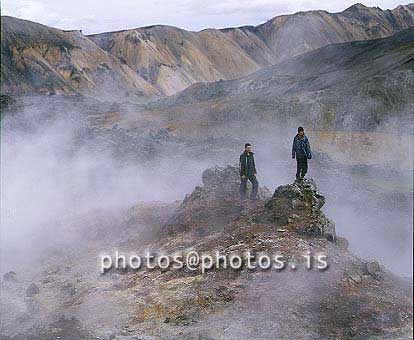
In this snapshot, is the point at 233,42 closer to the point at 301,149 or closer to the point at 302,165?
the point at 302,165

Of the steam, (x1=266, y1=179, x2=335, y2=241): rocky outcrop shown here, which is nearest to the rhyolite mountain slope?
(x1=266, y1=179, x2=335, y2=241): rocky outcrop

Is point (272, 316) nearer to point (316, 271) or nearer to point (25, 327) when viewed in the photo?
point (316, 271)

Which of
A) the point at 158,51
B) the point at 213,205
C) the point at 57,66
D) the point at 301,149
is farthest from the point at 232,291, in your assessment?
the point at 158,51

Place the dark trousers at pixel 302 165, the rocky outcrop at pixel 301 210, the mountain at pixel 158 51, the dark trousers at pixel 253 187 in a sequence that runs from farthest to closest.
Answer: the mountain at pixel 158 51, the dark trousers at pixel 253 187, the dark trousers at pixel 302 165, the rocky outcrop at pixel 301 210

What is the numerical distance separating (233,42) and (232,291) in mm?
83059

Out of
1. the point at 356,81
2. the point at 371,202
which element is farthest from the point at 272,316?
the point at 356,81

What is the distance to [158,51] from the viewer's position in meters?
75.9

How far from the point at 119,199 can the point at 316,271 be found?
28.7 feet

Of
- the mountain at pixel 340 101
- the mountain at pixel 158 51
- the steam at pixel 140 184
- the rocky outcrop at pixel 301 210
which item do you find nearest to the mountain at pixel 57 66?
the mountain at pixel 158 51

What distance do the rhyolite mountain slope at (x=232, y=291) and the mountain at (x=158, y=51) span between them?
48558 millimetres

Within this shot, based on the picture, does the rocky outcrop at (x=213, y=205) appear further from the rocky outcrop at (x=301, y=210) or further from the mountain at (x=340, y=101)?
the mountain at (x=340, y=101)

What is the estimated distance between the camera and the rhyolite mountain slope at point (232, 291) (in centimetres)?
705

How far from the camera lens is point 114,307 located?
826cm

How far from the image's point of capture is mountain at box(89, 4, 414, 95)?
7412 cm
